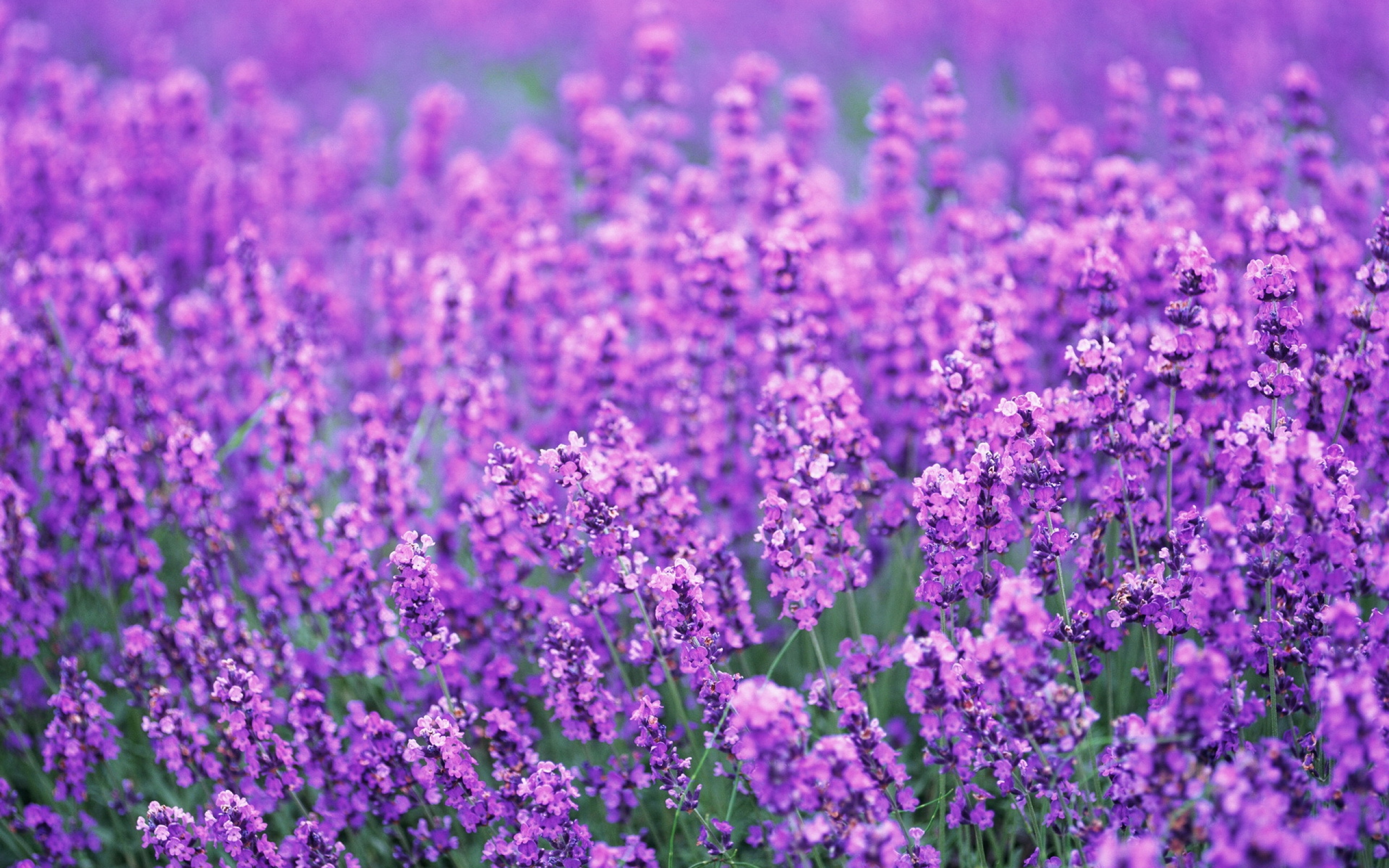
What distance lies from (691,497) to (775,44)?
10830 mm

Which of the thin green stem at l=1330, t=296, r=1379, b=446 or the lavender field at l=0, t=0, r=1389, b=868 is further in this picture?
the thin green stem at l=1330, t=296, r=1379, b=446

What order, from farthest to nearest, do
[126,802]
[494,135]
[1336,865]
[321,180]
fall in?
[494,135] < [321,180] < [126,802] < [1336,865]

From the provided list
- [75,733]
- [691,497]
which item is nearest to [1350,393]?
[691,497]

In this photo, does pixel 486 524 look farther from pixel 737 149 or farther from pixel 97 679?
pixel 737 149

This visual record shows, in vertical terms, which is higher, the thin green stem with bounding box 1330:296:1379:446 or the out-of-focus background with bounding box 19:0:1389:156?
the out-of-focus background with bounding box 19:0:1389:156

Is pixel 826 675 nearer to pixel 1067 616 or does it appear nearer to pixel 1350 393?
pixel 1067 616

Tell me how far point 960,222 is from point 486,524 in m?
2.72

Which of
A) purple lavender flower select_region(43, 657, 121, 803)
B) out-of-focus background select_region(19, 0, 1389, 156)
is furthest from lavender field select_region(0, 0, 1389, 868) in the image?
out-of-focus background select_region(19, 0, 1389, 156)

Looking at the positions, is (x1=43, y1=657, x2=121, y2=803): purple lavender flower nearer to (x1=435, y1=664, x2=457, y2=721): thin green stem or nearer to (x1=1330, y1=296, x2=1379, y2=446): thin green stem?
(x1=435, y1=664, x2=457, y2=721): thin green stem

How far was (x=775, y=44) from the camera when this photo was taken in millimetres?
12492

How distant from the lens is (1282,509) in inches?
95.3

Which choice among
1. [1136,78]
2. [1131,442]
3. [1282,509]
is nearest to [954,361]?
[1131,442]

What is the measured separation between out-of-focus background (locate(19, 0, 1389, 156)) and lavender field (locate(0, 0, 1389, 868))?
4.74m

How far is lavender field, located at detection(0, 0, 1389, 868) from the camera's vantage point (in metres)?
2.33
